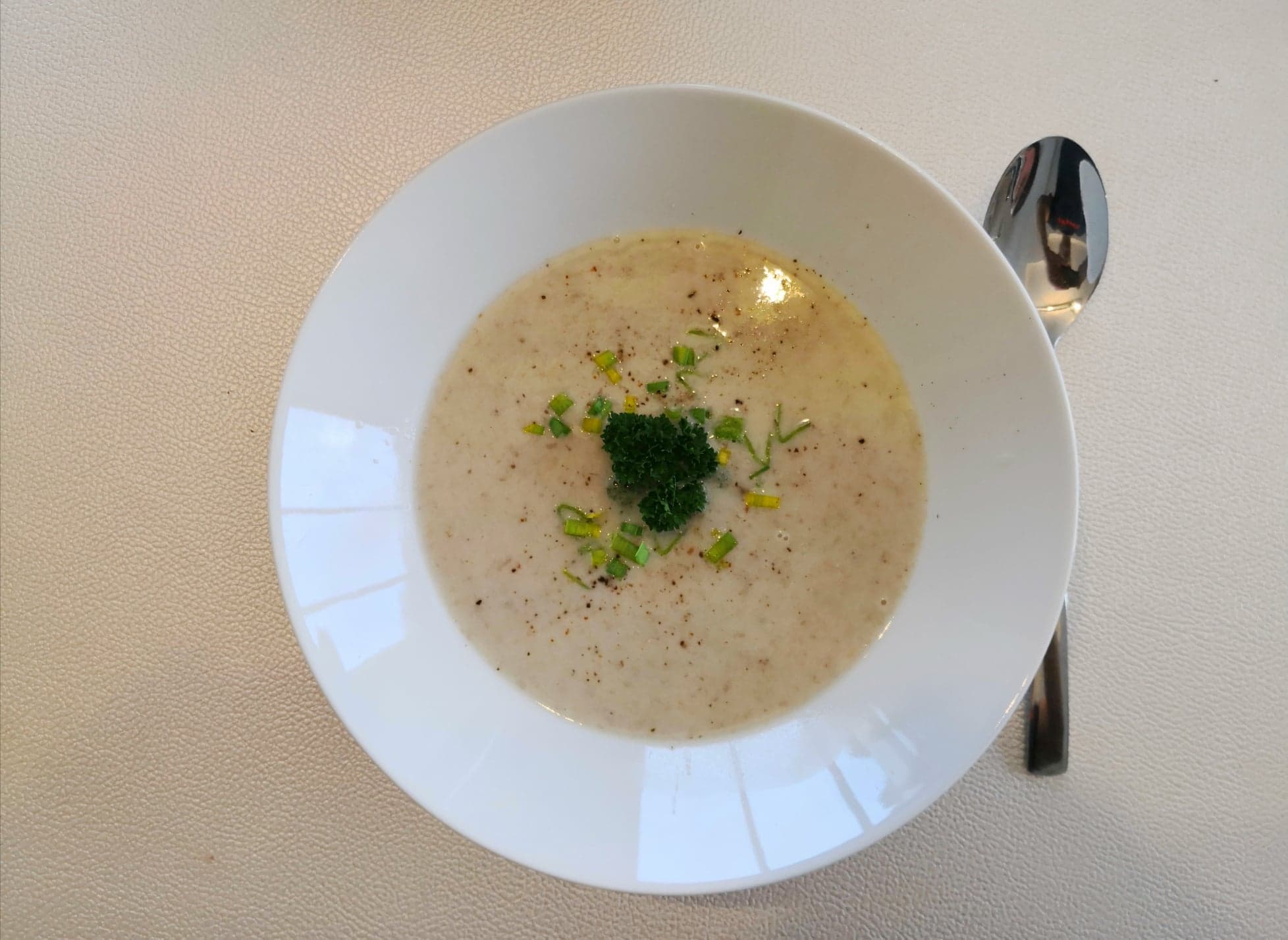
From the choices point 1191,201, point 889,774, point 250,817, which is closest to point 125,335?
point 250,817

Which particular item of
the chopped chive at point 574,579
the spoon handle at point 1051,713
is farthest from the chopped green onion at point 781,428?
the spoon handle at point 1051,713

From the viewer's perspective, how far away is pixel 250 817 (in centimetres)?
145

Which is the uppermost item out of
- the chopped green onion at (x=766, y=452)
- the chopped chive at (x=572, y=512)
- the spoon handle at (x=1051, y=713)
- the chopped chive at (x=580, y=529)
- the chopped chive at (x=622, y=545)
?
the chopped green onion at (x=766, y=452)

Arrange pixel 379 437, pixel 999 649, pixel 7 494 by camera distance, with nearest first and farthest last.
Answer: pixel 999 649
pixel 379 437
pixel 7 494

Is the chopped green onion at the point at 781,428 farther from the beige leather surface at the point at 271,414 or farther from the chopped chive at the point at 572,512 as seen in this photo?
the beige leather surface at the point at 271,414

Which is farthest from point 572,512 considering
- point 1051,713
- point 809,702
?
point 1051,713

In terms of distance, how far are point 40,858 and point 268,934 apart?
47cm

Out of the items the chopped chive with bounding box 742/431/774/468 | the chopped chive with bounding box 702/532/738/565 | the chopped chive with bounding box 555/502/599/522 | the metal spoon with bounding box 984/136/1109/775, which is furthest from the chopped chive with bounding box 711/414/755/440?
the metal spoon with bounding box 984/136/1109/775

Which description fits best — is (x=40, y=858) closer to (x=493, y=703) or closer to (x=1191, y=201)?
(x=493, y=703)

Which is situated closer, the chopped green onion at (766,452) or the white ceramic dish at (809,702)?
the white ceramic dish at (809,702)

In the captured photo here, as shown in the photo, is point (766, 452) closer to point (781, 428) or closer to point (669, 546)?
point (781, 428)

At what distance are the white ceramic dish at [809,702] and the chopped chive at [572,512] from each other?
277 millimetres

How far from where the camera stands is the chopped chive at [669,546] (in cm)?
144

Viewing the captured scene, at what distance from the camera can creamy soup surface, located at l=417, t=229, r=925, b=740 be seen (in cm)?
144
